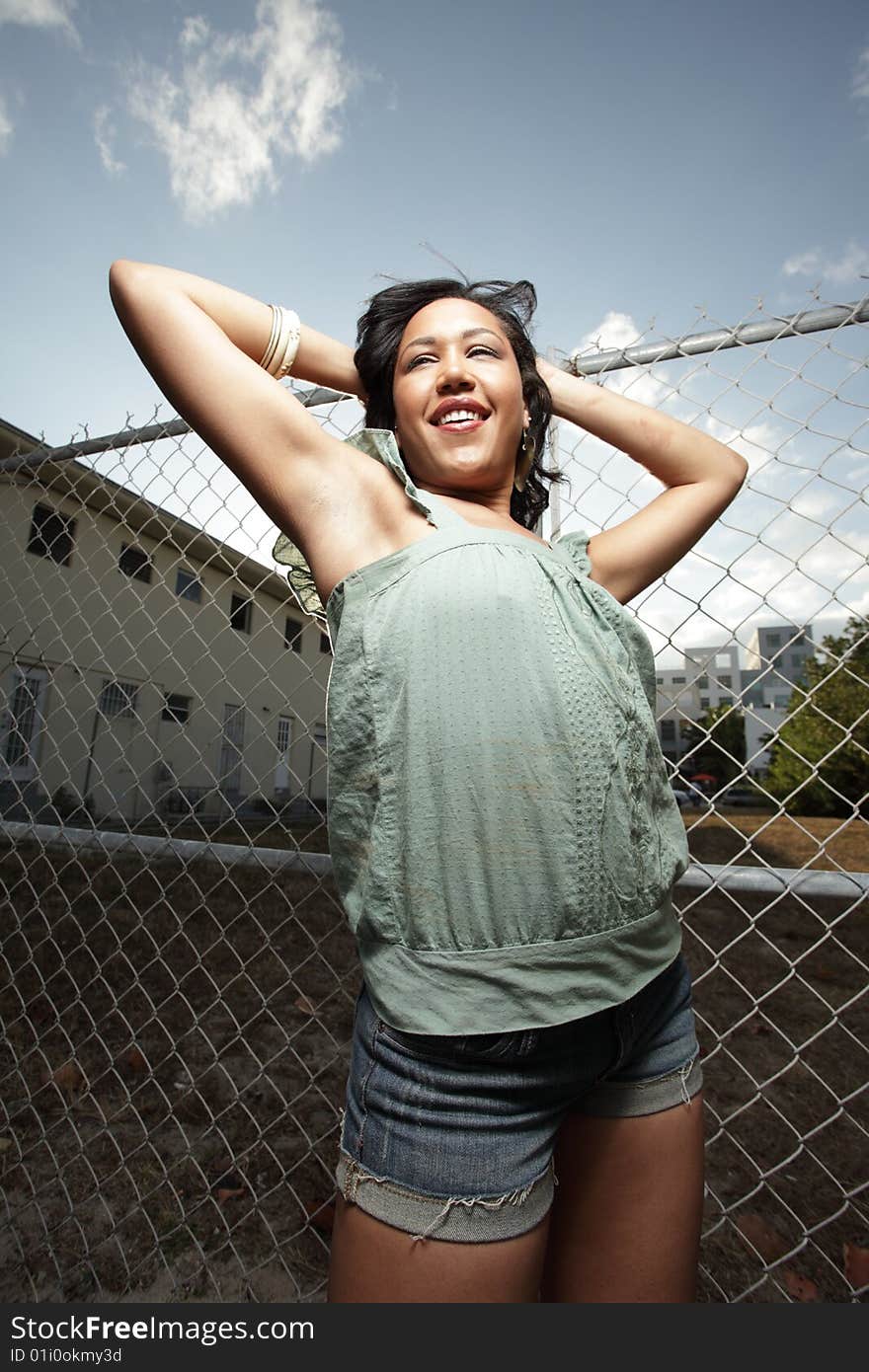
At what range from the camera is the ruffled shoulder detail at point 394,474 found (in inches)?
42.4

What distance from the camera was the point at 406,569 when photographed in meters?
0.98

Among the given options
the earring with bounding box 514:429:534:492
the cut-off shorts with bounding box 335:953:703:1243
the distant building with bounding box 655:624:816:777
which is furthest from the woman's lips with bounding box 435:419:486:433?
the cut-off shorts with bounding box 335:953:703:1243

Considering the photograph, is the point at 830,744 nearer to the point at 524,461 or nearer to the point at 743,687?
the point at 743,687

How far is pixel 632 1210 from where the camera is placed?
976 mm

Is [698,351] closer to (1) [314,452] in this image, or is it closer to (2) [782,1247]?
(1) [314,452]

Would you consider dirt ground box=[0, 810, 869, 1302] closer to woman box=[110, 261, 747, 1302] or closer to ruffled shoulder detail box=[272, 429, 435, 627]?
woman box=[110, 261, 747, 1302]

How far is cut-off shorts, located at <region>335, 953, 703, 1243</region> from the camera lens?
2.59 feet

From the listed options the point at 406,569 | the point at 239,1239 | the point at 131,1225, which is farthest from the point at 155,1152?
the point at 406,569

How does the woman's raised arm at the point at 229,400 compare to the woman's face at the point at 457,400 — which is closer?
the woman's raised arm at the point at 229,400

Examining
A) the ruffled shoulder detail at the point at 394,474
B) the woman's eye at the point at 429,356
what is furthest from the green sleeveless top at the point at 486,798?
the woman's eye at the point at 429,356

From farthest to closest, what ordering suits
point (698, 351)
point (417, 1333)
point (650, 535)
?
point (698, 351) < point (650, 535) < point (417, 1333)

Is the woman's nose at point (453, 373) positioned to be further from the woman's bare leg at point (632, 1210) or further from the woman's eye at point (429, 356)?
the woman's bare leg at point (632, 1210)

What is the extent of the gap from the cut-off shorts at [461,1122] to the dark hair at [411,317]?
116 centimetres

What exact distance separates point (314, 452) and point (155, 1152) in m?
2.38
